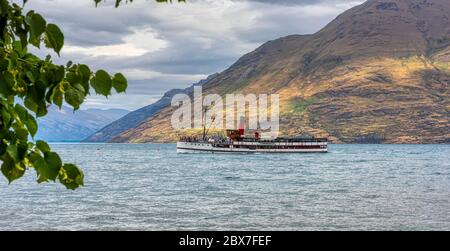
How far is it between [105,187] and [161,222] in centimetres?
3805

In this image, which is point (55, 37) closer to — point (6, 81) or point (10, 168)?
point (6, 81)

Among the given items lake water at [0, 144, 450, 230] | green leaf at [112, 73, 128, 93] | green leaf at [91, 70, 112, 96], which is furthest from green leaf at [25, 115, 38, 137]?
lake water at [0, 144, 450, 230]

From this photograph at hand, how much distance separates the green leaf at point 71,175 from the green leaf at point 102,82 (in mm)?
537

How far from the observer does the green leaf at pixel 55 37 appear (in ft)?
12.4

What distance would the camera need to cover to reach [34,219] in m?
48.9

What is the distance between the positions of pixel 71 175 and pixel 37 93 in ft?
1.97

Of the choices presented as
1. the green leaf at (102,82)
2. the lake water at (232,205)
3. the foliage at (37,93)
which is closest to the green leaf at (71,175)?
the foliage at (37,93)

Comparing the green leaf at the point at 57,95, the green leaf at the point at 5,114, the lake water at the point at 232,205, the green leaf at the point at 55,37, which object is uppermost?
the green leaf at the point at 55,37

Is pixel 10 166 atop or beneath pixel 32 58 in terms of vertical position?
beneath

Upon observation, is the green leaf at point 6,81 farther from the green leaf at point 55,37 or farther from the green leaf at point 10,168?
the green leaf at point 10,168

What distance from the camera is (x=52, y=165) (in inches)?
143

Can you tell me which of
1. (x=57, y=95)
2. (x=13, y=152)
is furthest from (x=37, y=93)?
(x=13, y=152)

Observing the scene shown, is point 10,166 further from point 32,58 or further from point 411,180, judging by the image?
point 411,180
